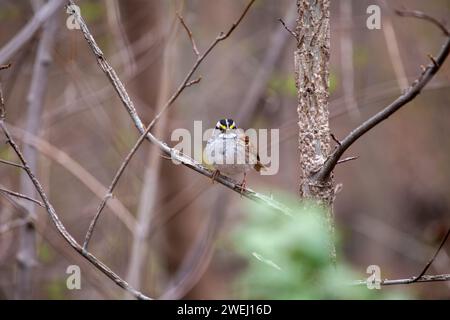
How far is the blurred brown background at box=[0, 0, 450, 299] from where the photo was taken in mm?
6258

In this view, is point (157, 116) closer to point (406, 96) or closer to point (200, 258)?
point (406, 96)

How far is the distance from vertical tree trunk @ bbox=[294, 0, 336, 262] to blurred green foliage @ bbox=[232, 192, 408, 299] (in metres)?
1.56

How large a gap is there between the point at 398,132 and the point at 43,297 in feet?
24.5

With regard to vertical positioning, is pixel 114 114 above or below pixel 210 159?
above

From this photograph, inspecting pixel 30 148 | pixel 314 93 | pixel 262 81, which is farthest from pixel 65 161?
pixel 314 93

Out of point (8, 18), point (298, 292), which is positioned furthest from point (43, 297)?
point (298, 292)

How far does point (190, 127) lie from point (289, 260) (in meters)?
7.24

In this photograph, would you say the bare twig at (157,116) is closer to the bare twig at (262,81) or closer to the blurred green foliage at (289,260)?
the blurred green foliage at (289,260)

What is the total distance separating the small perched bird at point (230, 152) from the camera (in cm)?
448

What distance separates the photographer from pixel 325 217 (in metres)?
3.19

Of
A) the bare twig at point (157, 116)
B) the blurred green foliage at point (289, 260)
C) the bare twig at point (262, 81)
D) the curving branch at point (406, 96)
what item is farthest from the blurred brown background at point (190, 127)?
the blurred green foliage at point (289, 260)

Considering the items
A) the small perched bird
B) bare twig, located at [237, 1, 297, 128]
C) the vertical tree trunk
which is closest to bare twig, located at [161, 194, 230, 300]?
bare twig, located at [237, 1, 297, 128]

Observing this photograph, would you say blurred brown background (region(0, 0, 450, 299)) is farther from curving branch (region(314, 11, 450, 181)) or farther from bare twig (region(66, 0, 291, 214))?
curving branch (region(314, 11, 450, 181))
